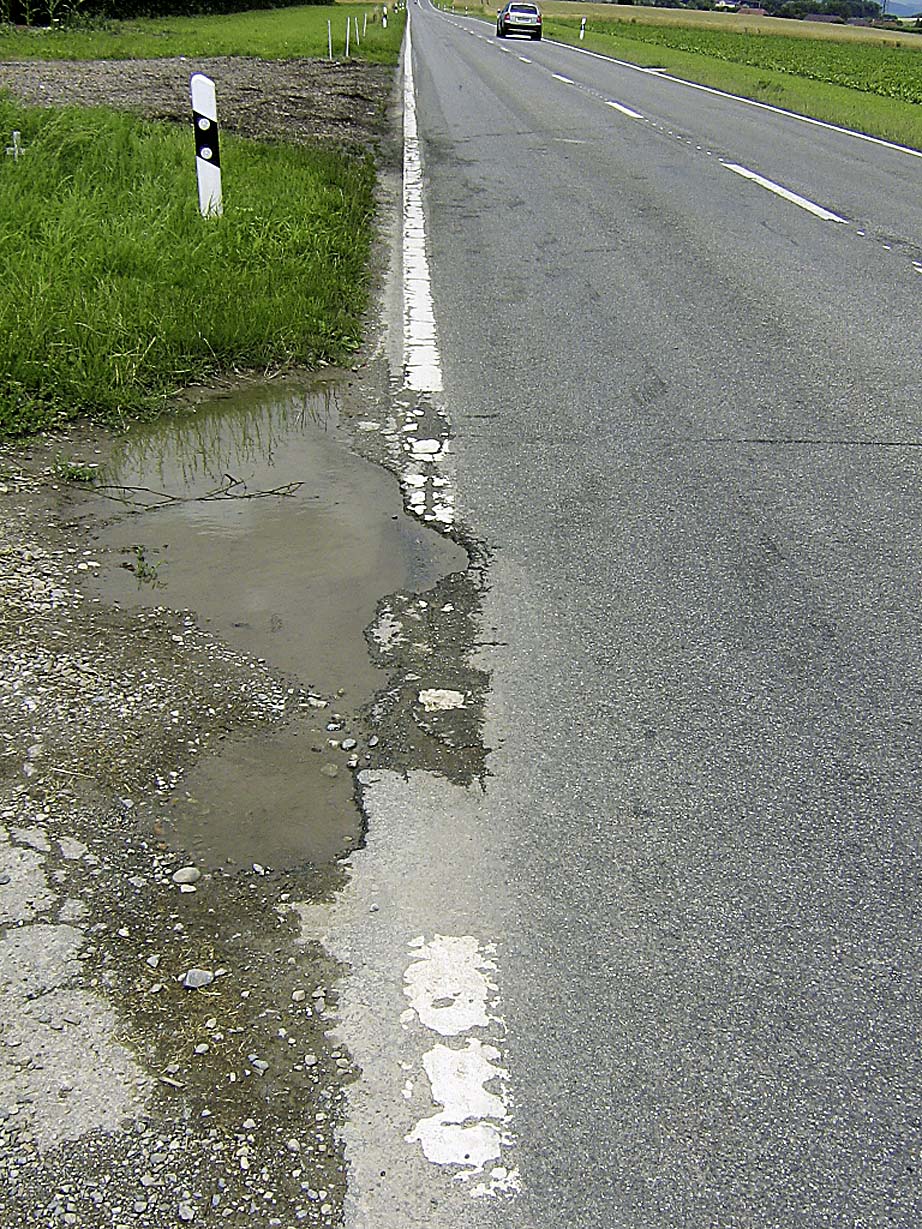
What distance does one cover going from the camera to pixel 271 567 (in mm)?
3850

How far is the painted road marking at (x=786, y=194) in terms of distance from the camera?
10340mm

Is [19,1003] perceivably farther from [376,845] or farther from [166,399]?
[166,399]

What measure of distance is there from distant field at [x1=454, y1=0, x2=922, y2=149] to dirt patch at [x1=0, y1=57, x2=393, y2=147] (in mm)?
7787

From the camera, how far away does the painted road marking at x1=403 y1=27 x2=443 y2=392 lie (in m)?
5.84

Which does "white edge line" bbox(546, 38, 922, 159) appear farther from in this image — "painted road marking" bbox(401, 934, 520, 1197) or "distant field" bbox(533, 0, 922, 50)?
"distant field" bbox(533, 0, 922, 50)

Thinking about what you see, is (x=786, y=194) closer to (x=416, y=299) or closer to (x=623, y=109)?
(x=416, y=299)

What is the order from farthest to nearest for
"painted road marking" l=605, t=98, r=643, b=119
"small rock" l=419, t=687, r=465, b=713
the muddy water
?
"painted road marking" l=605, t=98, r=643, b=119, "small rock" l=419, t=687, r=465, b=713, the muddy water

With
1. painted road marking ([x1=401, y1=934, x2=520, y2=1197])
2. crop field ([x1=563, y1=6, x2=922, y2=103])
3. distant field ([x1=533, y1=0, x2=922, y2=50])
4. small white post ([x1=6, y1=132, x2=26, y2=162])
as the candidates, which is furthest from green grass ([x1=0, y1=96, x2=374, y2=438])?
distant field ([x1=533, y1=0, x2=922, y2=50])

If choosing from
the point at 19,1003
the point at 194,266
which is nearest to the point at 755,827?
the point at 19,1003

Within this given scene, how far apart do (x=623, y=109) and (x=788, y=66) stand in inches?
730

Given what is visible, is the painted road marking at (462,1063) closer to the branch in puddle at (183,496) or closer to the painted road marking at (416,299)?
the branch in puddle at (183,496)

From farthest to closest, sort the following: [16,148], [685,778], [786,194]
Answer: [786,194] → [16,148] → [685,778]

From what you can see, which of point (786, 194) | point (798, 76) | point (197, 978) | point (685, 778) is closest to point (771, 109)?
point (786, 194)

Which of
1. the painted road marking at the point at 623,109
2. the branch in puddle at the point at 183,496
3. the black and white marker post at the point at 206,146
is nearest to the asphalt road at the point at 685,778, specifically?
the branch in puddle at the point at 183,496
